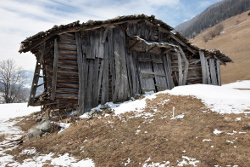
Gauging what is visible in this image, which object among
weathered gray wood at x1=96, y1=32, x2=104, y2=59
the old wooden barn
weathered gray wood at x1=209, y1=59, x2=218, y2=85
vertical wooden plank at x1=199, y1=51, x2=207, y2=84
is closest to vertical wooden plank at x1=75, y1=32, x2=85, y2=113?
the old wooden barn

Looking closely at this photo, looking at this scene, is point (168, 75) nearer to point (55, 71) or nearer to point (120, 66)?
point (120, 66)

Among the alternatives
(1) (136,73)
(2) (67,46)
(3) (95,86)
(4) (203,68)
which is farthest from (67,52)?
(4) (203,68)

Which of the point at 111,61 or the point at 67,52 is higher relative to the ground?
the point at 67,52

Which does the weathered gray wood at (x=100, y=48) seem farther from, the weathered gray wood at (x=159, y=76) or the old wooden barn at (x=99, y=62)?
the weathered gray wood at (x=159, y=76)

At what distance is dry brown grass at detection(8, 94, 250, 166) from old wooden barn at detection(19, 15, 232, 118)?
8.05 feet

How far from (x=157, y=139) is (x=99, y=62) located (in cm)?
657

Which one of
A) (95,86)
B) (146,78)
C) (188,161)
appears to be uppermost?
(146,78)

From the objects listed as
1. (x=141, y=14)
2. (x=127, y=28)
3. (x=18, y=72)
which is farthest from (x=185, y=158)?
(x=18, y=72)

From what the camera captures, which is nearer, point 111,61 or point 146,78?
point 111,61

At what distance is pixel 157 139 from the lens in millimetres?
4711

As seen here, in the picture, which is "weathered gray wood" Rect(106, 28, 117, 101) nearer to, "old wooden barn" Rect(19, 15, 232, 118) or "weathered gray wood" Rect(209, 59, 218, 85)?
"old wooden barn" Rect(19, 15, 232, 118)

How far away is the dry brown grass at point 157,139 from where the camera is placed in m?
3.60

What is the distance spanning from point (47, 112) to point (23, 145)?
2.77 metres

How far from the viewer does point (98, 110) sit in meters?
8.77
